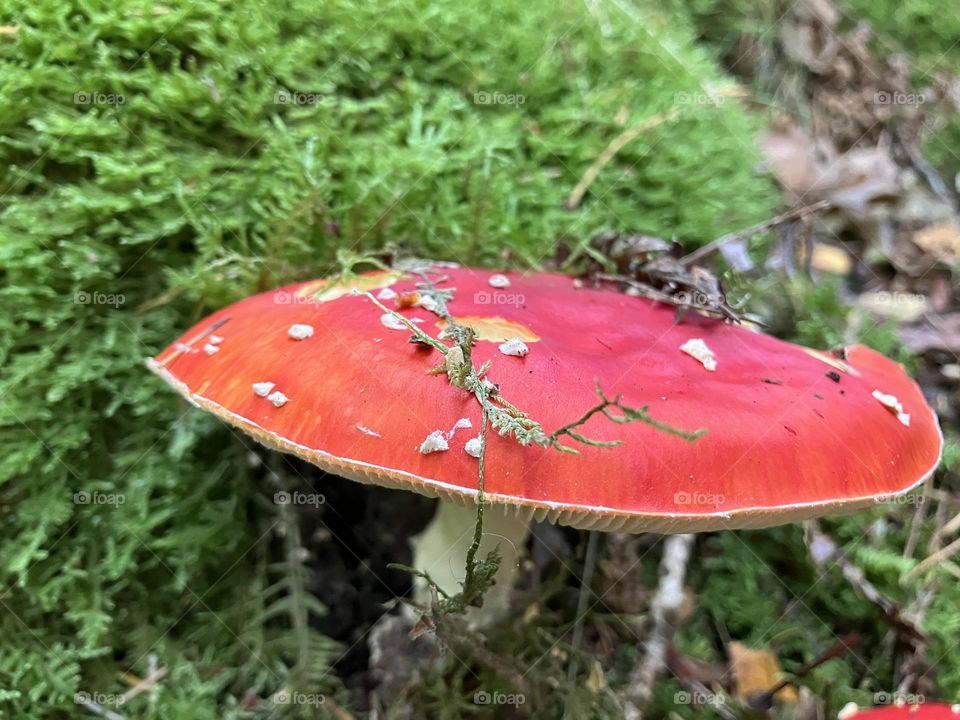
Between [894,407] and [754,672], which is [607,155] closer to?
[894,407]

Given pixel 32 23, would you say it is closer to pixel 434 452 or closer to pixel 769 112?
pixel 434 452

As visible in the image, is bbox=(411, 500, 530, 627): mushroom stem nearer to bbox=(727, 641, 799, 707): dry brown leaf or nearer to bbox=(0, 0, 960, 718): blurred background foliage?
bbox=(0, 0, 960, 718): blurred background foliage

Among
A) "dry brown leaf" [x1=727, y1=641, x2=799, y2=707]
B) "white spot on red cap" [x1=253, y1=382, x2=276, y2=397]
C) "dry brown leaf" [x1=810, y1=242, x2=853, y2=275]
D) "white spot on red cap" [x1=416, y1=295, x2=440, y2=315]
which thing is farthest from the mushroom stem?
"dry brown leaf" [x1=810, y1=242, x2=853, y2=275]

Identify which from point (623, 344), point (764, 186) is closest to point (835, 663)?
point (623, 344)

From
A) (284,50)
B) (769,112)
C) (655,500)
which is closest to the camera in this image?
(655,500)

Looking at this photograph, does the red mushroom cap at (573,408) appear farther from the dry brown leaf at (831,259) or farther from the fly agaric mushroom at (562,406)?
the dry brown leaf at (831,259)

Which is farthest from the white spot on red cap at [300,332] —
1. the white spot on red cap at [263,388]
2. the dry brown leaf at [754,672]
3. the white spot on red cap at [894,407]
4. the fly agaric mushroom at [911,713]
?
the dry brown leaf at [754,672]

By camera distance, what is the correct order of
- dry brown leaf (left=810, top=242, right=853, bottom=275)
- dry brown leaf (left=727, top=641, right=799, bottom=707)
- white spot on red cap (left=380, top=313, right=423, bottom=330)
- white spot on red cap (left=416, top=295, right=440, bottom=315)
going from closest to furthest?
white spot on red cap (left=380, top=313, right=423, bottom=330) < white spot on red cap (left=416, top=295, right=440, bottom=315) < dry brown leaf (left=727, top=641, right=799, bottom=707) < dry brown leaf (left=810, top=242, right=853, bottom=275)
